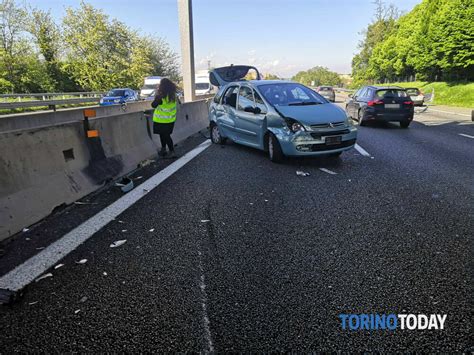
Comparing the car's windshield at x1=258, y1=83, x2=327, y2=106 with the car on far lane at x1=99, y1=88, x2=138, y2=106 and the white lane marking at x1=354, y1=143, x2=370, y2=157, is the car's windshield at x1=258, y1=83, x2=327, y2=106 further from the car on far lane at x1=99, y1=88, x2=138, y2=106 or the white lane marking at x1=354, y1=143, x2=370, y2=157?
the car on far lane at x1=99, y1=88, x2=138, y2=106

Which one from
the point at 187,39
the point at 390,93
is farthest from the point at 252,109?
the point at 187,39

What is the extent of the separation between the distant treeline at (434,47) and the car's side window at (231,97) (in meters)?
28.2

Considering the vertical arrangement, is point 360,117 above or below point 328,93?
below

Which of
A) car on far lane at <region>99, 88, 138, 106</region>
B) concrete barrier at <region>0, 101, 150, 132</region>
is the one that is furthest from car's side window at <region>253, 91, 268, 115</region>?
car on far lane at <region>99, 88, 138, 106</region>

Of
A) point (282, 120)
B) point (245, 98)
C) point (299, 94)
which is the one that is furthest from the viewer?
point (245, 98)

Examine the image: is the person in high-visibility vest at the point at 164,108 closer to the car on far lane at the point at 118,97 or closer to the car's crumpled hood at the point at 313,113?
the car's crumpled hood at the point at 313,113

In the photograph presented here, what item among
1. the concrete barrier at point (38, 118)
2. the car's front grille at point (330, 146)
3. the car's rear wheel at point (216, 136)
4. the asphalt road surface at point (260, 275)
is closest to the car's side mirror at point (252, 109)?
the car's front grille at point (330, 146)

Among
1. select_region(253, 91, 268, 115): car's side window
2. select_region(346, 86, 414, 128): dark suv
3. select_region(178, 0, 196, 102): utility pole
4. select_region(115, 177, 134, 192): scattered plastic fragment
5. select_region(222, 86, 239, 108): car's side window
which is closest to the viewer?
select_region(115, 177, 134, 192): scattered plastic fragment

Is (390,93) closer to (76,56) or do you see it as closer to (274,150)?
(274,150)

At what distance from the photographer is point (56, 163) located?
4.49m

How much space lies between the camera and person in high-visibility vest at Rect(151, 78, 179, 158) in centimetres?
758

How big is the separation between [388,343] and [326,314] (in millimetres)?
403

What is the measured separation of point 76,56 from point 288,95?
138 feet

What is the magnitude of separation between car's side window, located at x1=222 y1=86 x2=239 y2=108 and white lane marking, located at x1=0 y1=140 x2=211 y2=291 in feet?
12.5
